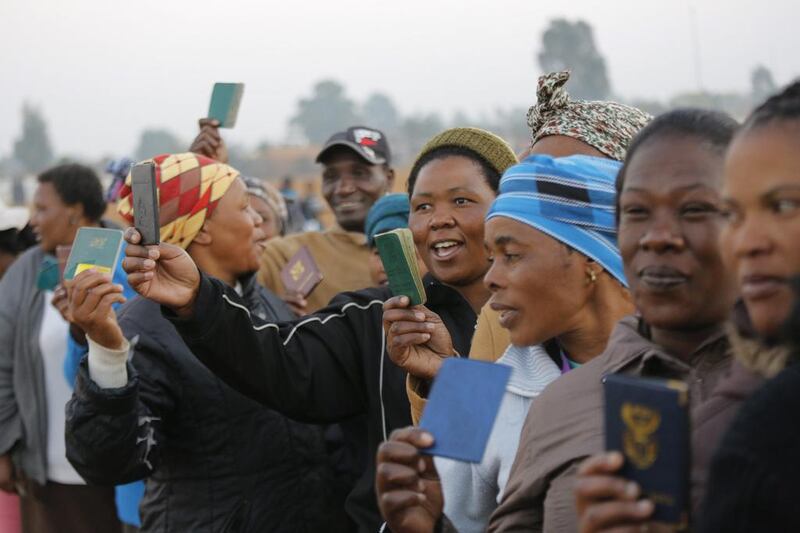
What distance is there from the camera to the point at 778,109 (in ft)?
5.53

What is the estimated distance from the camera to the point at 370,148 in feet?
20.1

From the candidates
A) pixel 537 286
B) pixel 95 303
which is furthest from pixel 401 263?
pixel 95 303

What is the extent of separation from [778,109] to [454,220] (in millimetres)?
1938

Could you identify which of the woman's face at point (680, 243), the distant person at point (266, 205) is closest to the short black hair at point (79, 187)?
the distant person at point (266, 205)

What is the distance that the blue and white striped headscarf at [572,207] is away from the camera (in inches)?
103

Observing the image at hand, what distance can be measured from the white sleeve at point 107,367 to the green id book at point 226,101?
6.29 ft

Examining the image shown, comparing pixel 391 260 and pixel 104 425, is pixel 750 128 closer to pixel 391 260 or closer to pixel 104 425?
pixel 391 260

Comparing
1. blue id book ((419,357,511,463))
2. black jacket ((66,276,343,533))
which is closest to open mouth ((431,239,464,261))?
black jacket ((66,276,343,533))

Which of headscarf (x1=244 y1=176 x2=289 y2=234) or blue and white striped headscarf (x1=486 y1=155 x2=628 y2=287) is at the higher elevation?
blue and white striped headscarf (x1=486 y1=155 x2=628 y2=287)

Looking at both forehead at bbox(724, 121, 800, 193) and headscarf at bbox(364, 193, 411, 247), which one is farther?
headscarf at bbox(364, 193, 411, 247)

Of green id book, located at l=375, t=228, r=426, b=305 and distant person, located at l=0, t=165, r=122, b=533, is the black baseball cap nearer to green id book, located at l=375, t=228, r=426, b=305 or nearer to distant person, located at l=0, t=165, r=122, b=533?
distant person, located at l=0, t=165, r=122, b=533

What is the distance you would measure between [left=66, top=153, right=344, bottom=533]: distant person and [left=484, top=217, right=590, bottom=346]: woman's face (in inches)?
49.5

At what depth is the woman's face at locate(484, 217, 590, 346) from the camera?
2598 mm

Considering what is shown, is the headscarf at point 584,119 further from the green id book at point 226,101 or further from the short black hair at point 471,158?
the green id book at point 226,101
